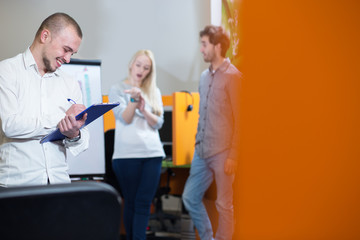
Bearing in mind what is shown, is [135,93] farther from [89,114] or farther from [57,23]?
[89,114]

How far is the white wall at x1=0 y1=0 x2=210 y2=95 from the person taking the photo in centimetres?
152

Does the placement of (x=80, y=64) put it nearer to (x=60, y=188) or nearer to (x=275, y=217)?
(x=60, y=188)

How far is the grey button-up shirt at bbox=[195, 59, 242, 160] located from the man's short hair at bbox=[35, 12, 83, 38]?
2.60 ft

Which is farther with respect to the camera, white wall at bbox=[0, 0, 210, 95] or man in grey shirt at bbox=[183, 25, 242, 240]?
man in grey shirt at bbox=[183, 25, 242, 240]

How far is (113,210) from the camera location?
2.55 ft

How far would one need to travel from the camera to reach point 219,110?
1.97 m

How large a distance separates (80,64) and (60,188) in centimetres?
99

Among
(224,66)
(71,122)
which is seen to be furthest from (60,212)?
(224,66)

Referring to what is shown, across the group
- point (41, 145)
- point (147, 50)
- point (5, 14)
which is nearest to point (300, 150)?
point (147, 50)

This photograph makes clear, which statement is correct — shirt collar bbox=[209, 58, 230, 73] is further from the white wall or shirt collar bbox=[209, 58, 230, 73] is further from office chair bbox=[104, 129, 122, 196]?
office chair bbox=[104, 129, 122, 196]

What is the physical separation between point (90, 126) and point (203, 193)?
0.74 m

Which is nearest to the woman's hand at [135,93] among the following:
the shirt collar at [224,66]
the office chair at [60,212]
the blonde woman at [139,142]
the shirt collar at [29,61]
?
the blonde woman at [139,142]

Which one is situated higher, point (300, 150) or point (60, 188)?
point (60, 188)

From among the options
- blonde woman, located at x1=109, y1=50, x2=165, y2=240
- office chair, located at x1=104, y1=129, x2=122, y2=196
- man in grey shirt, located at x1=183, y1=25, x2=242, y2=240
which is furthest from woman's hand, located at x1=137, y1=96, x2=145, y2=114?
office chair, located at x1=104, y1=129, x2=122, y2=196
